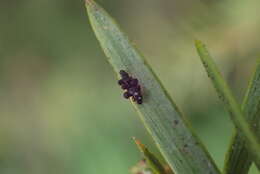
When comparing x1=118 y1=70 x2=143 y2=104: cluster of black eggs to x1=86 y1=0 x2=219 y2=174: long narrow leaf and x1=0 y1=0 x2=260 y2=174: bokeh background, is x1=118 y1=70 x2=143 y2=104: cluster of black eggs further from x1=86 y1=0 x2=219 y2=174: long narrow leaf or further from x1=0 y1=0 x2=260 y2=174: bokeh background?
x1=0 y1=0 x2=260 y2=174: bokeh background

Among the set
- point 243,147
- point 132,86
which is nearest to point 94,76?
point 132,86

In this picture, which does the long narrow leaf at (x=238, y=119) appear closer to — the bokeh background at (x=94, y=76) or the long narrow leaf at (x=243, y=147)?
the long narrow leaf at (x=243, y=147)

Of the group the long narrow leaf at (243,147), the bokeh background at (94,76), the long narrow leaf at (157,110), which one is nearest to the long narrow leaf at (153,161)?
the long narrow leaf at (157,110)

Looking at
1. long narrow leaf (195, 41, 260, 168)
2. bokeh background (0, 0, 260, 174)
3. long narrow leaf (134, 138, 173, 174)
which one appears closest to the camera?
long narrow leaf (195, 41, 260, 168)

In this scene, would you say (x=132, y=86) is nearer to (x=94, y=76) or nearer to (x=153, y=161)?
(x=153, y=161)

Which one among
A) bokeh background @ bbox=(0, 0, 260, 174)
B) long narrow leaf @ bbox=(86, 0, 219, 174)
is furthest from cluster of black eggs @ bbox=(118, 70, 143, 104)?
bokeh background @ bbox=(0, 0, 260, 174)

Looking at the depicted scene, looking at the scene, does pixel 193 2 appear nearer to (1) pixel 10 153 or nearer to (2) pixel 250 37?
(2) pixel 250 37
